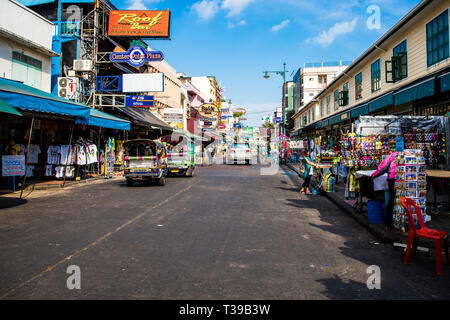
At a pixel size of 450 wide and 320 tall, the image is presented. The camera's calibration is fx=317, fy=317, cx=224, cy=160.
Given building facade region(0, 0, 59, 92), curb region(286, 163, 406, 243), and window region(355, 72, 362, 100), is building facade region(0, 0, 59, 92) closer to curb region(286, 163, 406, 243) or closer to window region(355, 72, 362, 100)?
curb region(286, 163, 406, 243)

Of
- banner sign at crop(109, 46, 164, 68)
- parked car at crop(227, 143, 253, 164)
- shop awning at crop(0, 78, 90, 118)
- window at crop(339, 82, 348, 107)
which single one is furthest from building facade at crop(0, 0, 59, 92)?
parked car at crop(227, 143, 253, 164)

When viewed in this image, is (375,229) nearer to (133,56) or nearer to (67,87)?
(133,56)

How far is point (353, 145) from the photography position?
31.5 feet

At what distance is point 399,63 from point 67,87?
713 inches

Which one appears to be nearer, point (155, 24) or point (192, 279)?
point (192, 279)

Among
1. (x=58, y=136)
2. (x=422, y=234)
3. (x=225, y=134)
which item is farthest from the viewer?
(x=225, y=134)

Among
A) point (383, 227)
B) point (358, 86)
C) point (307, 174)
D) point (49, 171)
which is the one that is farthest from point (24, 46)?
point (358, 86)

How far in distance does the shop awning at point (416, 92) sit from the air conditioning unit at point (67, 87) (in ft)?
56.8

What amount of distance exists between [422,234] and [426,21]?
11833mm

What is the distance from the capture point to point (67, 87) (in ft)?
62.3

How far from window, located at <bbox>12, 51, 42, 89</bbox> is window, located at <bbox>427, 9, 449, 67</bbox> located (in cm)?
1851

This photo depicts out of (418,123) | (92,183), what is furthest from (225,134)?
(418,123)

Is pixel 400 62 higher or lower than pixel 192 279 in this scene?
higher
